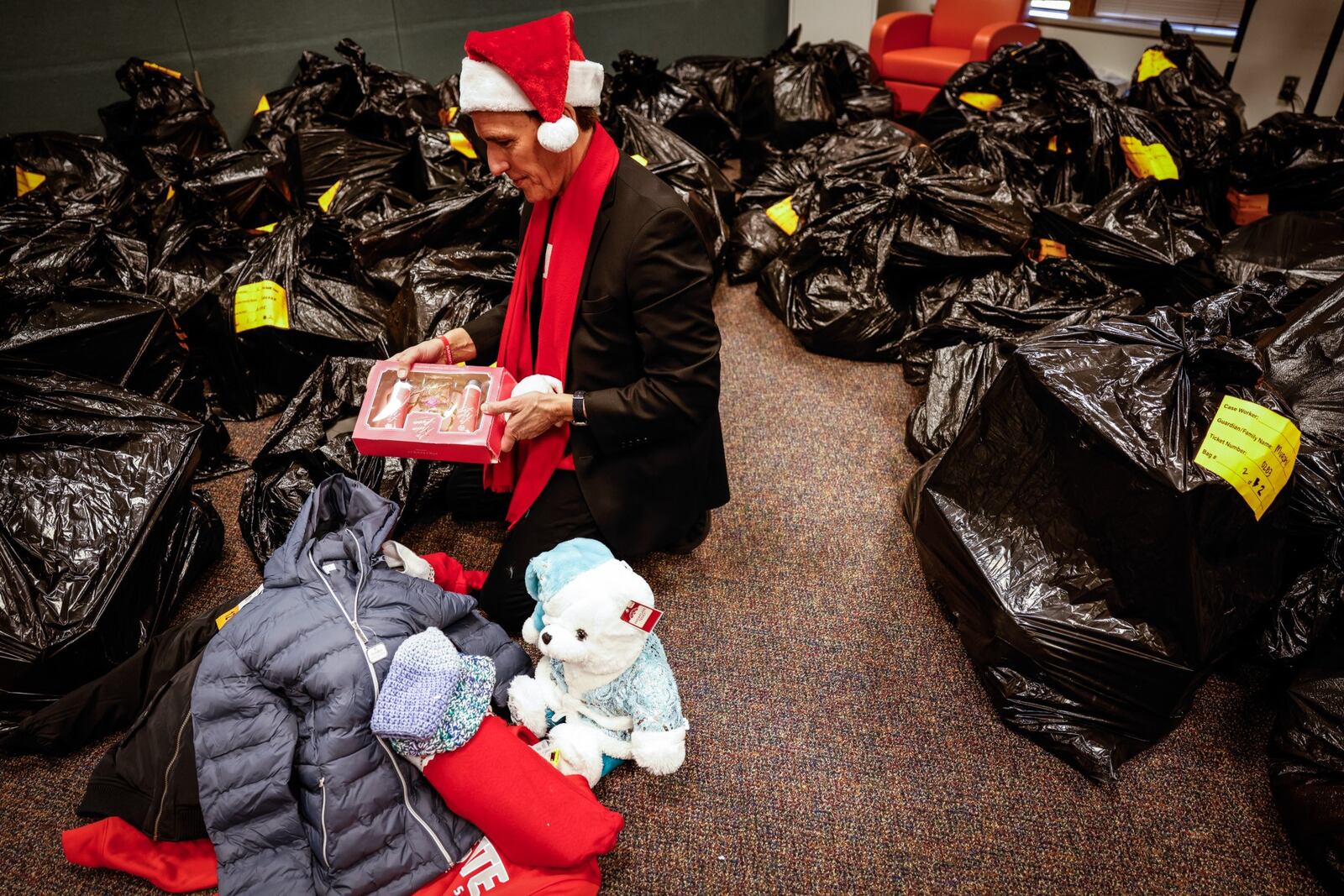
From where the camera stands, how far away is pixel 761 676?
151 cm

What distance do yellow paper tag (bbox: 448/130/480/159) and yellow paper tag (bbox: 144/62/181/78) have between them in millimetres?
1094

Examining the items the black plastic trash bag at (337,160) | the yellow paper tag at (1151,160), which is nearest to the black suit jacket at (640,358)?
the black plastic trash bag at (337,160)

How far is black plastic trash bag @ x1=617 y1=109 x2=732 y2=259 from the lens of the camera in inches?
106

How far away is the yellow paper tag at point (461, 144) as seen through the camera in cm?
281

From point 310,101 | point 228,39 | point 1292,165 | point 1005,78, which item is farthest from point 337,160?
point 1292,165

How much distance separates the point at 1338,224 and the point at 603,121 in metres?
2.60

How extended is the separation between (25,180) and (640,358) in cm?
254

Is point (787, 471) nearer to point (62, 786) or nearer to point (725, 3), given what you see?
point (62, 786)

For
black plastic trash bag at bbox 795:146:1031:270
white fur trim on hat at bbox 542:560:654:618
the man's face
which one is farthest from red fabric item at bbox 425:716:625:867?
black plastic trash bag at bbox 795:146:1031:270

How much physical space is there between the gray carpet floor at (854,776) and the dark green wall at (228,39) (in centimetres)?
219

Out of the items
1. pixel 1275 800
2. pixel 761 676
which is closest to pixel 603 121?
pixel 761 676

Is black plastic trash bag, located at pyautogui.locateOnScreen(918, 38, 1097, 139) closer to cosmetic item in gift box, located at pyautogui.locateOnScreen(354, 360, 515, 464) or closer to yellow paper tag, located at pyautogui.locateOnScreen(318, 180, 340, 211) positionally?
yellow paper tag, located at pyautogui.locateOnScreen(318, 180, 340, 211)

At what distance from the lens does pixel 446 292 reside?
206 centimetres

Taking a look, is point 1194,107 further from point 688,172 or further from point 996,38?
point 688,172
